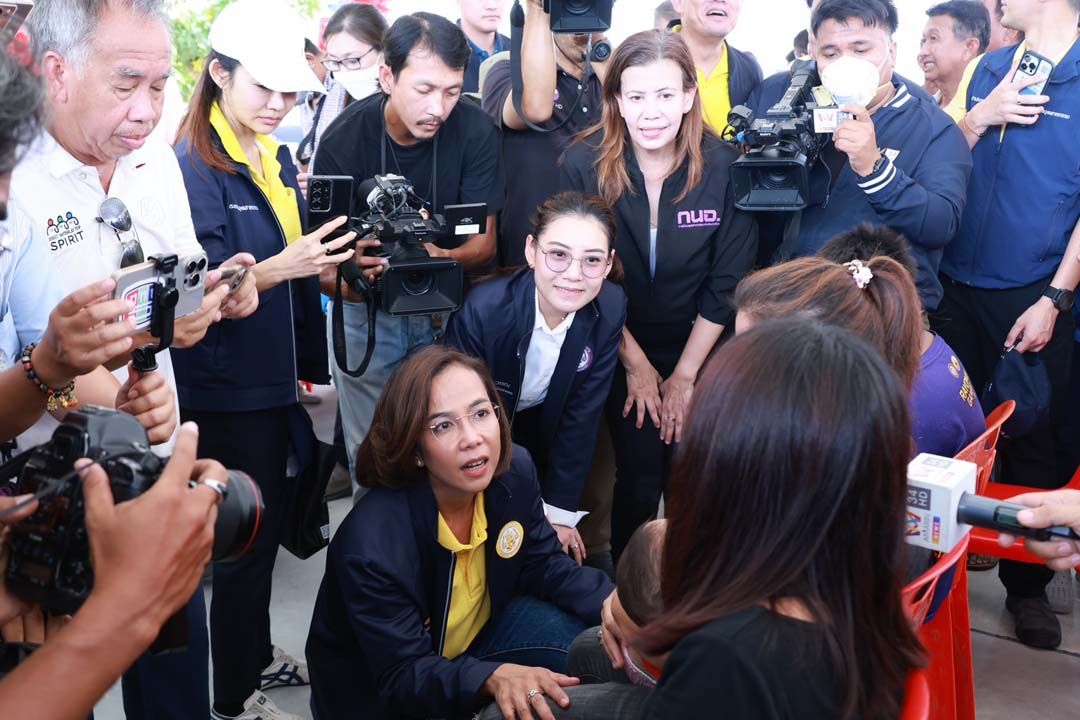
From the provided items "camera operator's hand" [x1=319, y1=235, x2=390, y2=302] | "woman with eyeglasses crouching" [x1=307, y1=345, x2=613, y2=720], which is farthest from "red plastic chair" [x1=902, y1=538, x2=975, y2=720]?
"camera operator's hand" [x1=319, y1=235, x2=390, y2=302]

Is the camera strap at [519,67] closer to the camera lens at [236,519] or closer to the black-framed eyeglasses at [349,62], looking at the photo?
the black-framed eyeglasses at [349,62]

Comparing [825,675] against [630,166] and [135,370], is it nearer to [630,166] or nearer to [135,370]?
[135,370]

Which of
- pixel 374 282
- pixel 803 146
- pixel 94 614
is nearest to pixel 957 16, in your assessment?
pixel 803 146

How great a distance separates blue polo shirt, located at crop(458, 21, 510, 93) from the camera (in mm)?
3867

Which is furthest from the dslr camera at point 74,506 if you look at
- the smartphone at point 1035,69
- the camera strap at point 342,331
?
the smartphone at point 1035,69

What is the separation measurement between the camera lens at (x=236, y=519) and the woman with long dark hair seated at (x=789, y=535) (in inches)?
19.0

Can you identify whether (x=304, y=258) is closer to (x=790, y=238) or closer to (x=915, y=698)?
(x=790, y=238)

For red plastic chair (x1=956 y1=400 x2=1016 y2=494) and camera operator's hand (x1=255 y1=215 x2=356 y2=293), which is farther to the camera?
camera operator's hand (x1=255 y1=215 x2=356 y2=293)

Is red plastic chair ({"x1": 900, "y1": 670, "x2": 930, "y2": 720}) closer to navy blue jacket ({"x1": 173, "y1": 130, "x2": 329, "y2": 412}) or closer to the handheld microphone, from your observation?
the handheld microphone

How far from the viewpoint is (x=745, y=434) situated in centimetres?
109

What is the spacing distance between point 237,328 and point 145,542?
123 centimetres

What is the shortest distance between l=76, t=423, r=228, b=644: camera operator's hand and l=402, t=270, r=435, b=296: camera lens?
1411 mm

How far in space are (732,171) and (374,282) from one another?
0.95m

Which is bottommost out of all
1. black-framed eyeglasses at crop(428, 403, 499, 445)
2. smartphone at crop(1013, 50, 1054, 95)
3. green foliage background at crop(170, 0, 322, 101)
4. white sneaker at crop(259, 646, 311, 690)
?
white sneaker at crop(259, 646, 311, 690)
